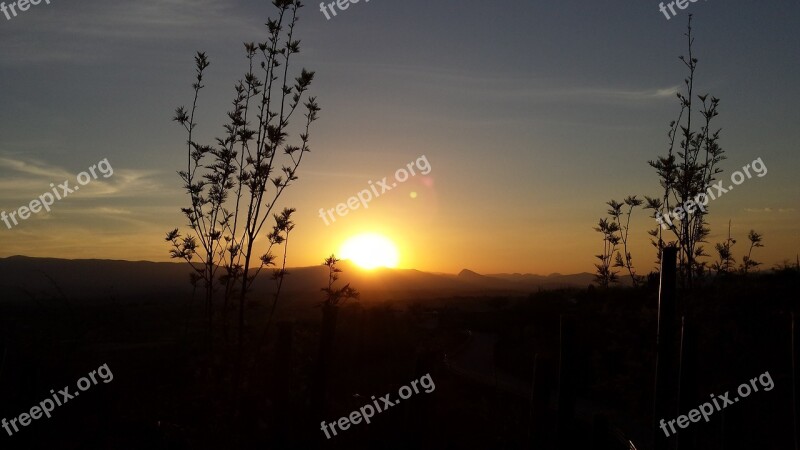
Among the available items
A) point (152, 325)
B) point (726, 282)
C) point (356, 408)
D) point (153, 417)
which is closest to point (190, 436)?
point (153, 417)

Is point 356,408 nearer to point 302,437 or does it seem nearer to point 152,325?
point 302,437

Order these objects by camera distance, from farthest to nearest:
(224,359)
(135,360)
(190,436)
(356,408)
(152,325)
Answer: (152,325), (135,360), (356,408), (224,359), (190,436)

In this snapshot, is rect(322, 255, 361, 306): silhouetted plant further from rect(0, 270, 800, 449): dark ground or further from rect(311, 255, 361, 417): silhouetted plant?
rect(311, 255, 361, 417): silhouetted plant

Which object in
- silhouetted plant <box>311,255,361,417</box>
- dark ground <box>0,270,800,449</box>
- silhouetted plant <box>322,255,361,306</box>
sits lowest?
dark ground <box>0,270,800,449</box>

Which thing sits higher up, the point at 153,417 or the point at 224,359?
the point at 224,359

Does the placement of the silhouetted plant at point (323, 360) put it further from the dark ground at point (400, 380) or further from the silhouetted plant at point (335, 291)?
the silhouetted plant at point (335, 291)

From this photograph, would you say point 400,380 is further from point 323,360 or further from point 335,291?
point 323,360

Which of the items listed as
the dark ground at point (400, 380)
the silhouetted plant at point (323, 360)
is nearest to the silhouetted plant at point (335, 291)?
the dark ground at point (400, 380)

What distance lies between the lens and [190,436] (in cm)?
896

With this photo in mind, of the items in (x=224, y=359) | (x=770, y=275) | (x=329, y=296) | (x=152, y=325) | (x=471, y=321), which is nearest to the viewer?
(x=329, y=296)

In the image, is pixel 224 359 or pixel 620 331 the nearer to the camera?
pixel 224 359

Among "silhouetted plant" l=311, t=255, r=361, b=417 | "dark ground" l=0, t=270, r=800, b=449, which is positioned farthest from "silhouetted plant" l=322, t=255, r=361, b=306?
"silhouetted plant" l=311, t=255, r=361, b=417

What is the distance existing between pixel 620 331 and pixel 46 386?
17985 mm

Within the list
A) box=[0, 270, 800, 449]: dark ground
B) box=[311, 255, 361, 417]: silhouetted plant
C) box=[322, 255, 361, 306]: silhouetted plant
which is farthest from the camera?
box=[322, 255, 361, 306]: silhouetted plant
